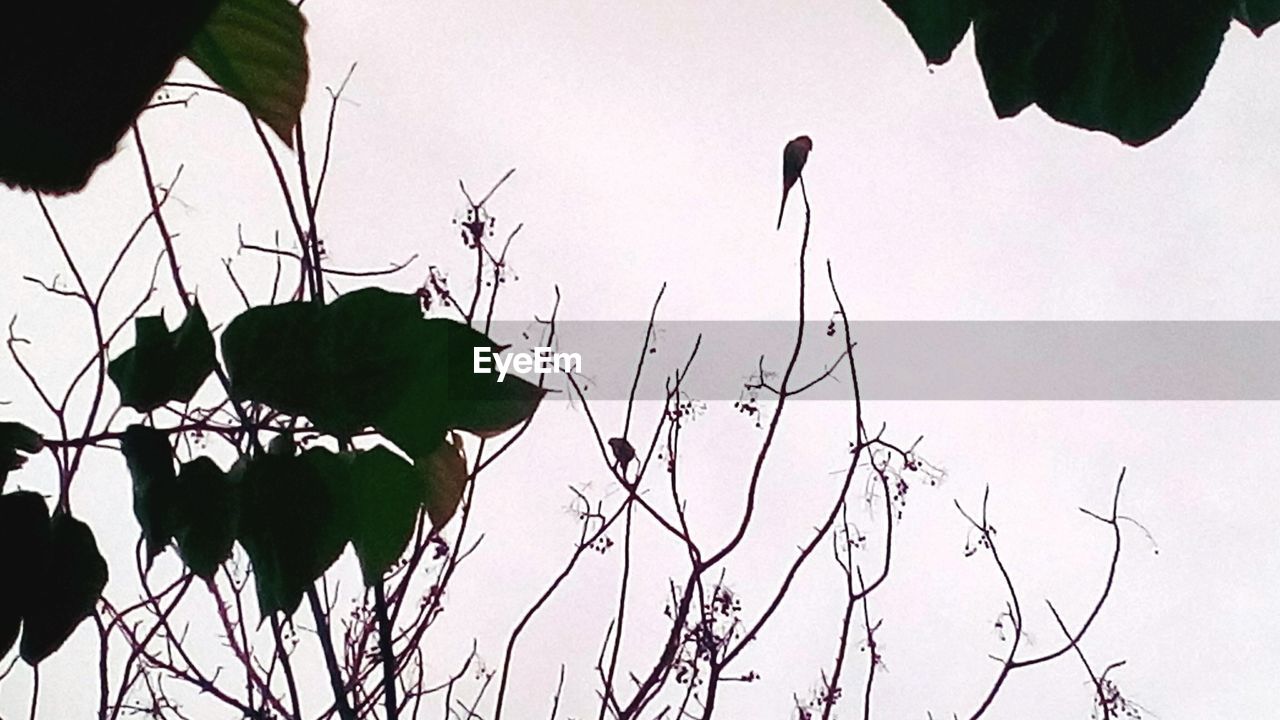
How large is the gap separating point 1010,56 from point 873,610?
1.58 feet

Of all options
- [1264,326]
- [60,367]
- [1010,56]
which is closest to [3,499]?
[1010,56]

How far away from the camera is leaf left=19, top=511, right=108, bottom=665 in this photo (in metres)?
0.21

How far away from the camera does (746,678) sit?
0.49 meters

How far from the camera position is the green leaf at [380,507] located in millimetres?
243

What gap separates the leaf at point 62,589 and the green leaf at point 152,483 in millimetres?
12

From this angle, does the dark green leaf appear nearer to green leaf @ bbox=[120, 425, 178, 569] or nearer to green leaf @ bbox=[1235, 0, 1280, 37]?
green leaf @ bbox=[120, 425, 178, 569]

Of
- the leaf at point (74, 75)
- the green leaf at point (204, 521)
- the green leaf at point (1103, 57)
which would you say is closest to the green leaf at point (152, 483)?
the green leaf at point (204, 521)

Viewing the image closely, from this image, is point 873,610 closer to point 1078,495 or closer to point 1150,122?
point 1078,495

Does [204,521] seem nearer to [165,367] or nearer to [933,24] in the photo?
[165,367]

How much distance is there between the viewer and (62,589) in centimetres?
21

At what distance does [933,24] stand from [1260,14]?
0.27 feet

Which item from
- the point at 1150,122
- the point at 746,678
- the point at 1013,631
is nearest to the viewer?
the point at 1150,122

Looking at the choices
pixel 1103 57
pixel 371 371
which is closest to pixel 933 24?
pixel 1103 57

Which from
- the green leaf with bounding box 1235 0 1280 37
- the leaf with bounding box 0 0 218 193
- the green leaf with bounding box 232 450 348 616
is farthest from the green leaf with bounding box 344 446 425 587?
the green leaf with bounding box 1235 0 1280 37
